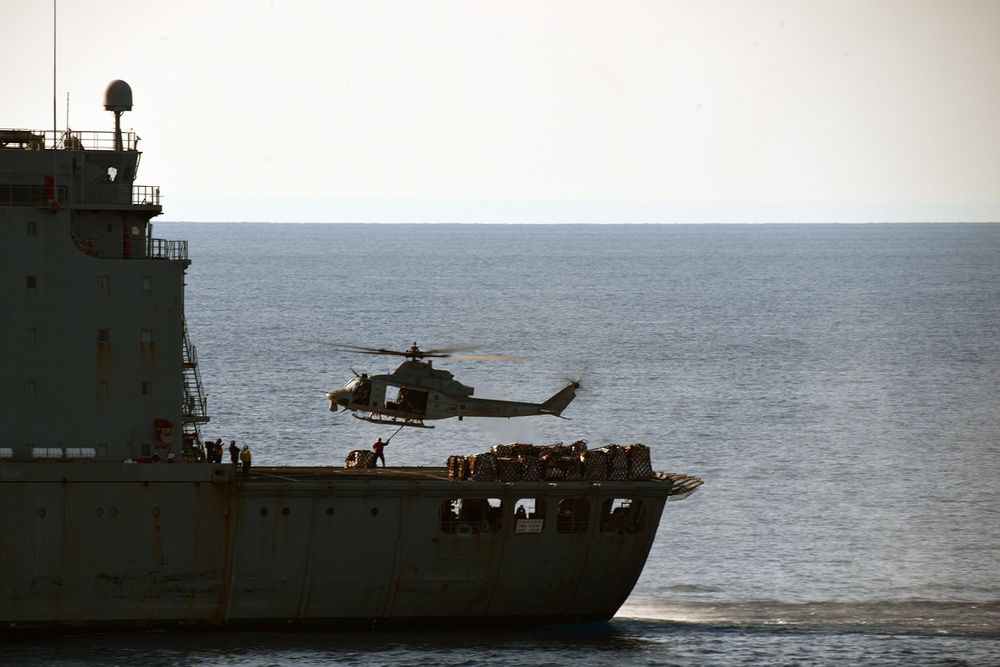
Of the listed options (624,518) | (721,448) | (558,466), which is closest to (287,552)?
(558,466)

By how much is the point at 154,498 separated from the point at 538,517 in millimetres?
10848

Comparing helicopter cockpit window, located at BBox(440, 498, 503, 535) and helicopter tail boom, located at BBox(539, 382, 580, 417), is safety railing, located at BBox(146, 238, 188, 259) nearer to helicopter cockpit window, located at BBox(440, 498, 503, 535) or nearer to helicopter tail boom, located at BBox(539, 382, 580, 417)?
helicopter cockpit window, located at BBox(440, 498, 503, 535)

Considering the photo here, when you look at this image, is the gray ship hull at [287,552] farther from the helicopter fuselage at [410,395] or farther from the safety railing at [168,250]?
the safety railing at [168,250]

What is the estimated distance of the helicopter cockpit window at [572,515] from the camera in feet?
142

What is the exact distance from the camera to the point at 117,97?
4309cm

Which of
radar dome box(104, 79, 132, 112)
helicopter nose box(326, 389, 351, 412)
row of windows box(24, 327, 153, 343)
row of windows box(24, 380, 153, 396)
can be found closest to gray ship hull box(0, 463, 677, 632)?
row of windows box(24, 380, 153, 396)

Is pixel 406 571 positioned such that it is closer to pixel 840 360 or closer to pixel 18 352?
pixel 18 352

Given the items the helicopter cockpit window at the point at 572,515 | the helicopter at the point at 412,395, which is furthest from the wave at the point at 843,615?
the helicopter at the point at 412,395

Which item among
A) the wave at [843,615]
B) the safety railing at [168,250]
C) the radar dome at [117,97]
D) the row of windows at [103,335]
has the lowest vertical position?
the wave at [843,615]

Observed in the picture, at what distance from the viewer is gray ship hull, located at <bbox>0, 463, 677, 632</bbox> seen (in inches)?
1596

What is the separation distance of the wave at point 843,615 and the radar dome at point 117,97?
21.2 metres

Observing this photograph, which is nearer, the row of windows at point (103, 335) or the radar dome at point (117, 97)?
the row of windows at point (103, 335)

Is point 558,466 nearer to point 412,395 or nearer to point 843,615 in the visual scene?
point 412,395

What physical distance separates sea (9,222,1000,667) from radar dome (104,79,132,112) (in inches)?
595
